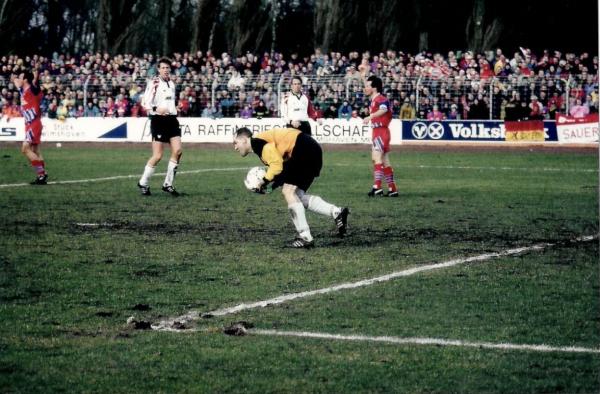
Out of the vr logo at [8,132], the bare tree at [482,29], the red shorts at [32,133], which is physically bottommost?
the vr logo at [8,132]

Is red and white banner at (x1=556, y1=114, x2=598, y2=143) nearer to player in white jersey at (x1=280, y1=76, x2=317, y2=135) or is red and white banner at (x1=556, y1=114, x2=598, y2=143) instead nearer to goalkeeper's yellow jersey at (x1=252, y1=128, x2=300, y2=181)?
player in white jersey at (x1=280, y1=76, x2=317, y2=135)

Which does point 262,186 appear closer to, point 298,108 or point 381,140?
point 381,140

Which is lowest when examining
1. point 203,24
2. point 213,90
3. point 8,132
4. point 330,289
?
point 330,289

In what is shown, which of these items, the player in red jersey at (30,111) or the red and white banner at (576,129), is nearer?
the player in red jersey at (30,111)

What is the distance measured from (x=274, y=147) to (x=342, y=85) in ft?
82.9

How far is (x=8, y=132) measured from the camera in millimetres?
39094

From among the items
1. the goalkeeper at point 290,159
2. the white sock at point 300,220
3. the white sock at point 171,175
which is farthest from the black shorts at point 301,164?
the white sock at point 171,175

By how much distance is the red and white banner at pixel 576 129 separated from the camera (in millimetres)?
33656

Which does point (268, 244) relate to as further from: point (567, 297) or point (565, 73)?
point (565, 73)

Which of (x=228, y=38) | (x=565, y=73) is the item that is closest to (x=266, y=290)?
(x=565, y=73)

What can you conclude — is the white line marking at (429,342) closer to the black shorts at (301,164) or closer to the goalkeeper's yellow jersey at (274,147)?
the goalkeeper's yellow jersey at (274,147)

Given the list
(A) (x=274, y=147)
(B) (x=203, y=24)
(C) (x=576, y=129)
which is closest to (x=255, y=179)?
(A) (x=274, y=147)

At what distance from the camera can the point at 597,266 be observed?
1014 centimetres

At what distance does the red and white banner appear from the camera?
3366 cm
